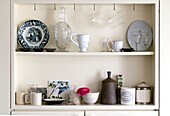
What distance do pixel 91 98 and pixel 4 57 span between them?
85cm

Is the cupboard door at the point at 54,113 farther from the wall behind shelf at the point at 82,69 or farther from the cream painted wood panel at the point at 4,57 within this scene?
the wall behind shelf at the point at 82,69

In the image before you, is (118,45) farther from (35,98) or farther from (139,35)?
(35,98)

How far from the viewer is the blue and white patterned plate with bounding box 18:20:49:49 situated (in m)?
3.23

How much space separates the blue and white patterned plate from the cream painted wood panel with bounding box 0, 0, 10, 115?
0.18 metres

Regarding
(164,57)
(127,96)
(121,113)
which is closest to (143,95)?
(127,96)

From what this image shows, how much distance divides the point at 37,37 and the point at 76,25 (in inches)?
15.2

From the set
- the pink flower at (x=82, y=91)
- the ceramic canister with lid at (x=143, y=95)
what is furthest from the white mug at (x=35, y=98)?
the ceramic canister with lid at (x=143, y=95)

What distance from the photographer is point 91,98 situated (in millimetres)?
3117

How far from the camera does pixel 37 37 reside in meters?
3.25

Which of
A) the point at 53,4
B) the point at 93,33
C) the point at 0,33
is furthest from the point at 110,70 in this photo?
the point at 0,33

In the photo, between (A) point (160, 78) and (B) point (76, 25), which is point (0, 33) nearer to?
(B) point (76, 25)

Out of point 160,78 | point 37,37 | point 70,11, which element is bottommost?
point 160,78

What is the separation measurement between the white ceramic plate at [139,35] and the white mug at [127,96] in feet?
1.31

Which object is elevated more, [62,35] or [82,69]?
[62,35]
